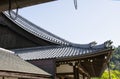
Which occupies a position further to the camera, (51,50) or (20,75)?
(51,50)

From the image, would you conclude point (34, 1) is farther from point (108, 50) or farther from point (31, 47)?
point (31, 47)

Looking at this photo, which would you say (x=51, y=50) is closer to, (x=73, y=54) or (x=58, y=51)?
(x=58, y=51)

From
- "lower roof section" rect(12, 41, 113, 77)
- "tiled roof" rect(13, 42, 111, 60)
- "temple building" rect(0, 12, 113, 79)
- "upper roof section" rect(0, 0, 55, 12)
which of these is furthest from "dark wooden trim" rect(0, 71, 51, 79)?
"upper roof section" rect(0, 0, 55, 12)

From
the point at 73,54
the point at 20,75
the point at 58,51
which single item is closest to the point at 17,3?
the point at 20,75

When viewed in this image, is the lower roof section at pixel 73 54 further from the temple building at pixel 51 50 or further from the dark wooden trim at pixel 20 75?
the dark wooden trim at pixel 20 75

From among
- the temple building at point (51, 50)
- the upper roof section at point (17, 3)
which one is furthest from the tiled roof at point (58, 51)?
the upper roof section at point (17, 3)

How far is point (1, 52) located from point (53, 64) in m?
2.76

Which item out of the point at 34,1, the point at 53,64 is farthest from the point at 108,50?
the point at 34,1

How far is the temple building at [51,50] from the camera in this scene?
12.0m

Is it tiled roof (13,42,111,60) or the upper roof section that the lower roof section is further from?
the upper roof section

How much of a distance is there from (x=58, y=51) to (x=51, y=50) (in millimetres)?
793

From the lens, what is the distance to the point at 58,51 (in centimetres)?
1379

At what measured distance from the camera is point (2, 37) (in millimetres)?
16000

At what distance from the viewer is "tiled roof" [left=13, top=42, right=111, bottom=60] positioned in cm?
1218
